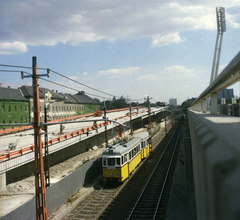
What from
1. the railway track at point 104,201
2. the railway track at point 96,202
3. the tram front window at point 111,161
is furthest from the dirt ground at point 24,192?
the tram front window at point 111,161

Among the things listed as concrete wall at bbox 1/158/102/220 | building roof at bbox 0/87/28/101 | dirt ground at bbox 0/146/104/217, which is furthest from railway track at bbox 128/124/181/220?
building roof at bbox 0/87/28/101

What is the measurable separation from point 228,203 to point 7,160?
16030 mm

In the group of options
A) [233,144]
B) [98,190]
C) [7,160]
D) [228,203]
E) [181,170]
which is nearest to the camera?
[228,203]

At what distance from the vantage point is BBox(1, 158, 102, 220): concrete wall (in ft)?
32.8

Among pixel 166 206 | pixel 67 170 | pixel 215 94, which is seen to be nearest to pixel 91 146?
pixel 67 170

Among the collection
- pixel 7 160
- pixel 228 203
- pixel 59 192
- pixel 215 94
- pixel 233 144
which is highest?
pixel 215 94

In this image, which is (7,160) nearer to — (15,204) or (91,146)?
(15,204)

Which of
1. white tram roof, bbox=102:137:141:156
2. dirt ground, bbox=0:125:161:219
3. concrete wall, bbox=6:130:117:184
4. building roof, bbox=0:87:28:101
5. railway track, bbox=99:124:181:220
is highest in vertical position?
building roof, bbox=0:87:28:101

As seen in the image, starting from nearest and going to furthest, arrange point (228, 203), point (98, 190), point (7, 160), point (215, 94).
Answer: point (228, 203) < point (215, 94) < point (7, 160) < point (98, 190)

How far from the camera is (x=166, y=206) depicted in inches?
507

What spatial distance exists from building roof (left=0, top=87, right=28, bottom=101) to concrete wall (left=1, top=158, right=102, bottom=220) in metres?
10.4

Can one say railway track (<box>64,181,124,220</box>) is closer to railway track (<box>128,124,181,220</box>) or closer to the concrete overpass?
railway track (<box>128,124,181,220</box>)

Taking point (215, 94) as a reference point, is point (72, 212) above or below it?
below

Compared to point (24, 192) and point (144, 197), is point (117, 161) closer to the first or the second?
point (144, 197)
